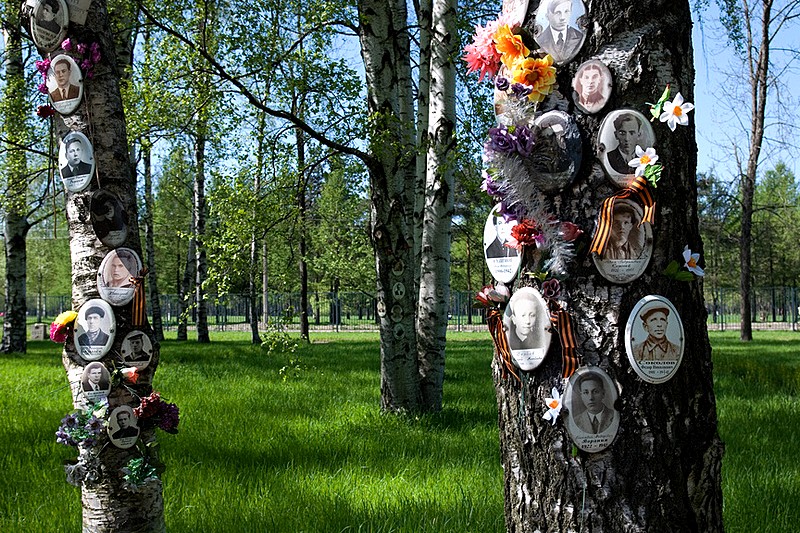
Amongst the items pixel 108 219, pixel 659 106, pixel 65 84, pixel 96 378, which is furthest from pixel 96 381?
pixel 659 106

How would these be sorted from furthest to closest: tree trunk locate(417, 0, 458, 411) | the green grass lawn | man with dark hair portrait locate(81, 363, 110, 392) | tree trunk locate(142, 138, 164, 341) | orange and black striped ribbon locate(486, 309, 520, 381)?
1. tree trunk locate(142, 138, 164, 341)
2. tree trunk locate(417, 0, 458, 411)
3. the green grass lawn
4. man with dark hair portrait locate(81, 363, 110, 392)
5. orange and black striped ribbon locate(486, 309, 520, 381)

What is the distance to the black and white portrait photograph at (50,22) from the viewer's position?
9.54ft

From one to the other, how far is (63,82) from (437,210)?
4940mm

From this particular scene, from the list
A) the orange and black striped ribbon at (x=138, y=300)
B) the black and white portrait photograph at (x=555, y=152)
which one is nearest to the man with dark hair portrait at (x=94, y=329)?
the orange and black striped ribbon at (x=138, y=300)

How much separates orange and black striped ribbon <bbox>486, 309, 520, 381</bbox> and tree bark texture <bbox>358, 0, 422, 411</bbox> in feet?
16.5

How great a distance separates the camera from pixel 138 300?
2938mm

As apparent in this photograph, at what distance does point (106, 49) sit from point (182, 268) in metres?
45.2

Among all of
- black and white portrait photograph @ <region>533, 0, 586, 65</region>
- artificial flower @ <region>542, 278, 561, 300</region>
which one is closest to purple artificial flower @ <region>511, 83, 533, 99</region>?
black and white portrait photograph @ <region>533, 0, 586, 65</region>

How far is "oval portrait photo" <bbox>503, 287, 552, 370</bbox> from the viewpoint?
194 centimetres

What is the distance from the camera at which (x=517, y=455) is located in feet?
6.70

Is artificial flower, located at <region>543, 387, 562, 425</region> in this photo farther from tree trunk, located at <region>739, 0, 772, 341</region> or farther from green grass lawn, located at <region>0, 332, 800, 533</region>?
tree trunk, located at <region>739, 0, 772, 341</region>

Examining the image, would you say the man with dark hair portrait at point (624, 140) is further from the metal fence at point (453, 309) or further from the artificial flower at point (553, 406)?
the metal fence at point (453, 309)

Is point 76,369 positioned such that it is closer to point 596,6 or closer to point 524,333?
point 524,333

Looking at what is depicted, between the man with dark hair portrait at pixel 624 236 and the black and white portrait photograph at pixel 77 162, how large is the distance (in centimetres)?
218
